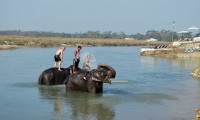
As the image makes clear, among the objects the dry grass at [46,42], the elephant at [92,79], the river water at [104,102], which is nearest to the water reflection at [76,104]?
the river water at [104,102]

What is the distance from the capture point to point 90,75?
64.0 feet

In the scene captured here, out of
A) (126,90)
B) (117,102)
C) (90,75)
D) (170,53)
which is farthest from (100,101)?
(170,53)

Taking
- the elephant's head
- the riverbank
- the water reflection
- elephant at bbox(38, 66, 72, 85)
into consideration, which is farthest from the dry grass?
the elephant's head

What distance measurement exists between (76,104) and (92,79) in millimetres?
2409

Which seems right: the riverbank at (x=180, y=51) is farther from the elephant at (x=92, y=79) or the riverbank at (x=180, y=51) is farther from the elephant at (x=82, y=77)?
the elephant at (x=92, y=79)

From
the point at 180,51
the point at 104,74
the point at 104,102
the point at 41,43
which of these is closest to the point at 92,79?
the point at 104,74

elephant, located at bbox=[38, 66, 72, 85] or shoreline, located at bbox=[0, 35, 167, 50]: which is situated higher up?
elephant, located at bbox=[38, 66, 72, 85]

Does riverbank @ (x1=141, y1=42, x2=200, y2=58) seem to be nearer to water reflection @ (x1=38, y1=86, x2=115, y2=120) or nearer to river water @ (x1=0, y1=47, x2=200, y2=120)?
river water @ (x1=0, y1=47, x2=200, y2=120)

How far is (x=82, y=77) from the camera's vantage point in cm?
1995

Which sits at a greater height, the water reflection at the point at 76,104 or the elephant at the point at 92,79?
the elephant at the point at 92,79

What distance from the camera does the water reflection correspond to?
48.9 feet

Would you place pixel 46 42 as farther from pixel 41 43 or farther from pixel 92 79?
pixel 92 79

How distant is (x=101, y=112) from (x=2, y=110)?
3.39 metres

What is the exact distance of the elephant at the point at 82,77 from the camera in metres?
18.9
